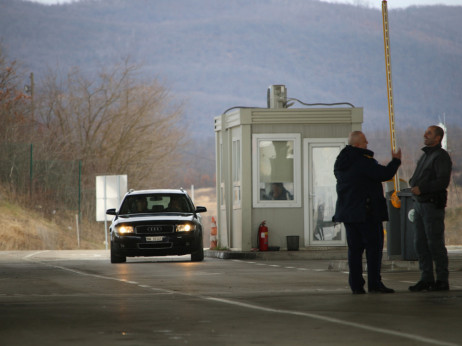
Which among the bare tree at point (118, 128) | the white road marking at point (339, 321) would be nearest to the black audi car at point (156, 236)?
the white road marking at point (339, 321)

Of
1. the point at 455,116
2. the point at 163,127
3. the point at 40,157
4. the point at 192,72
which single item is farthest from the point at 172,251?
the point at 192,72

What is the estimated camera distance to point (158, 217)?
2489cm

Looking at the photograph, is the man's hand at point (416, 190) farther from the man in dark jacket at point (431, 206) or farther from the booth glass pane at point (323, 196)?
the booth glass pane at point (323, 196)

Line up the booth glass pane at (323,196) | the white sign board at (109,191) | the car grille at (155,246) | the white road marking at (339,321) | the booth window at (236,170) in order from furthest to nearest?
the white sign board at (109,191) → the booth window at (236,170) → the booth glass pane at (323,196) → the car grille at (155,246) → the white road marking at (339,321)

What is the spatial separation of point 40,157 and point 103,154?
173 inches

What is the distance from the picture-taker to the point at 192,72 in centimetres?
19688

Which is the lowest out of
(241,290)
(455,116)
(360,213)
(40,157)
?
(241,290)

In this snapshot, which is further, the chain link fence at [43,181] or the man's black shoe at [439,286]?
the chain link fence at [43,181]

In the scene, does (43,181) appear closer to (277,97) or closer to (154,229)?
(277,97)

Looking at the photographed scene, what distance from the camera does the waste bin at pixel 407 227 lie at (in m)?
20.2

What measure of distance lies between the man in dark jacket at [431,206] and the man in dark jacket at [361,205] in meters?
0.55

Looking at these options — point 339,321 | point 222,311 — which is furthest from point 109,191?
point 339,321

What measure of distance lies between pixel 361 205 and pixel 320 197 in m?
14.8

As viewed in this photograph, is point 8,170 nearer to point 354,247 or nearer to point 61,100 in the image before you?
point 61,100
